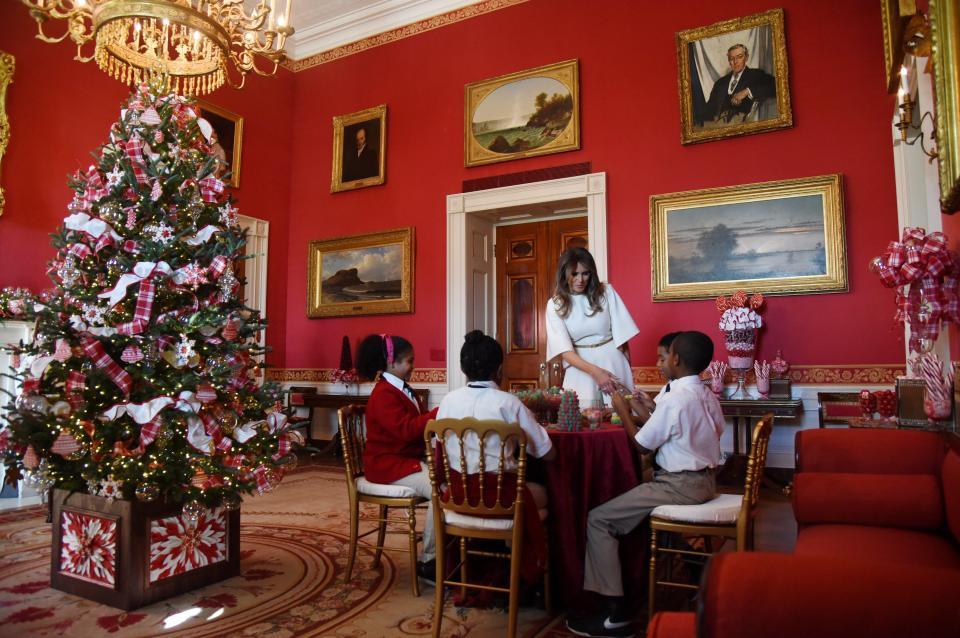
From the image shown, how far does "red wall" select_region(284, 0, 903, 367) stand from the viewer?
18.2 feet

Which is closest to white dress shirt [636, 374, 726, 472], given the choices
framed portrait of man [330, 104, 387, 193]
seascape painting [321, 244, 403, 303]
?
seascape painting [321, 244, 403, 303]

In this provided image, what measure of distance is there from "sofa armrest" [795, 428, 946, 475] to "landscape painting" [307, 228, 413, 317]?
538 cm

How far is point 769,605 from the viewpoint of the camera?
102 centimetres

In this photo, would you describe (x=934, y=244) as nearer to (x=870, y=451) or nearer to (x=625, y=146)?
(x=870, y=451)

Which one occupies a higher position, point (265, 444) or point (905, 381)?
point (905, 381)

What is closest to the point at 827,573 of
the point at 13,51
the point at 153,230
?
the point at 153,230

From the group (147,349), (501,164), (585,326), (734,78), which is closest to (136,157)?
(147,349)

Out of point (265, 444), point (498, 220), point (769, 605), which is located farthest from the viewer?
point (498, 220)

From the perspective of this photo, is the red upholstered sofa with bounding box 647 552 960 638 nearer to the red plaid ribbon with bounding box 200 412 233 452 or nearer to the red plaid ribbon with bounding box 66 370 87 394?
the red plaid ribbon with bounding box 200 412 233 452

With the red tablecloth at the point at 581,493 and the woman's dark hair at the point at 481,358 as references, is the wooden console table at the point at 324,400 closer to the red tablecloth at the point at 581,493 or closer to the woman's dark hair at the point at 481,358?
the red tablecloth at the point at 581,493

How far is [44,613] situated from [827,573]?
3.34m

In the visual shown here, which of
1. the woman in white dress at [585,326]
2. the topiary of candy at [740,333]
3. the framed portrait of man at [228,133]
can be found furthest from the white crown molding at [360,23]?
the woman in white dress at [585,326]

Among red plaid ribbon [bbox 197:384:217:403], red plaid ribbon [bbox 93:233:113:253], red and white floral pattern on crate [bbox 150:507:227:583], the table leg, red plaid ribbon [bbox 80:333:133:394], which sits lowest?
red and white floral pattern on crate [bbox 150:507:227:583]

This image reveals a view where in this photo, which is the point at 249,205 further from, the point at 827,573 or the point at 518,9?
the point at 827,573
